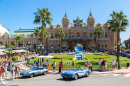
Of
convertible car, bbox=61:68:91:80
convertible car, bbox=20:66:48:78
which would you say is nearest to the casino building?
convertible car, bbox=20:66:48:78

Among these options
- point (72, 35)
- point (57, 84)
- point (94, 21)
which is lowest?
point (57, 84)

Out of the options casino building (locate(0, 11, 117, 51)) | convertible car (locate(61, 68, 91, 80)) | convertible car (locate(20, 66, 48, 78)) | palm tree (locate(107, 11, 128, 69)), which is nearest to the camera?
convertible car (locate(61, 68, 91, 80))

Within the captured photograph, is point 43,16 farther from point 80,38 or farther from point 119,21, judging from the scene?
point 80,38

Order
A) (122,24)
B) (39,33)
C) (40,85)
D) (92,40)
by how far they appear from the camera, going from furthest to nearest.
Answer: (92,40)
(39,33)
(122,24)
(40,85)

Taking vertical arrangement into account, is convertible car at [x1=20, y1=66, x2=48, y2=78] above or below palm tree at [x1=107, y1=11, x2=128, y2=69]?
below

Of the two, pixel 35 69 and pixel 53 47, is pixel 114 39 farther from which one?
pixel 35 69

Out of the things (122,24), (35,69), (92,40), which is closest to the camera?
(35,69)

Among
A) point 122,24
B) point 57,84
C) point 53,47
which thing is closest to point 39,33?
point 53,47

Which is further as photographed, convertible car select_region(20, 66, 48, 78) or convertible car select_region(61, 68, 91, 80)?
convertible car select_region(20, 66, 48, 78)

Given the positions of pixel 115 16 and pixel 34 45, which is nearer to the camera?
pixel 115 16

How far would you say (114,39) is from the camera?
78312 millimetres

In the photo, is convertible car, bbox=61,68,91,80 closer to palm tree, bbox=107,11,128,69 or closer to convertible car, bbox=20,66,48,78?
convertible car, bbox=20,66,48,78

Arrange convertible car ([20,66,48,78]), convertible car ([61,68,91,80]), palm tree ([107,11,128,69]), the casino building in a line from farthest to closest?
the casino building < palm tree ([107,11,128,69]) < convertible car ([20,66,48,78]) < convertible car ([61,68,91,80])

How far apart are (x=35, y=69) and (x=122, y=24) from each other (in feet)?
78.2
